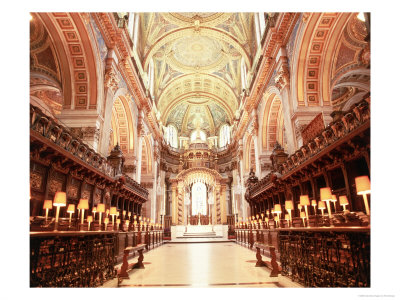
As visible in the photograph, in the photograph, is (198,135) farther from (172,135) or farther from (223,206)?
(223,206)

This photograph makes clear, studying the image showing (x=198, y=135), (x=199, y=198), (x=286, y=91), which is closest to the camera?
(x=286, y=91)

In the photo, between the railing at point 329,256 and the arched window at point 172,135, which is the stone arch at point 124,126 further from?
the arched window at point 172,135

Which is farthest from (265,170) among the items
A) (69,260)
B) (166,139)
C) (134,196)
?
(166,139)

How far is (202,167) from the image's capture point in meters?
23.4

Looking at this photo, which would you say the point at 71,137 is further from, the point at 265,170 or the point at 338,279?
the point at 265,170

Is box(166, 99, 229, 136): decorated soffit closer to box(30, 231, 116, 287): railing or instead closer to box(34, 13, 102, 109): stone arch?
box(34, 13, 102, 109): stone arch

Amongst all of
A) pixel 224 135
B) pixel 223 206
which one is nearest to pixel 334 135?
pixel 223 206

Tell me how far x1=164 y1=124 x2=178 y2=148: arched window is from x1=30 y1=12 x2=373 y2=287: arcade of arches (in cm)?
538

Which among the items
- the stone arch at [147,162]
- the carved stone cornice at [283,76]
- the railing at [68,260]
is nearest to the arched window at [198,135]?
the stone arch at [147,162]

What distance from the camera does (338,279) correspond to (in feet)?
9.61

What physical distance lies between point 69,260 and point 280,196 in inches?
357

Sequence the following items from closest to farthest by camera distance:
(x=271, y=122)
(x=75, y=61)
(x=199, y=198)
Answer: (x=75, y=61)
(x=271, y=122)
(x=199, y=198)

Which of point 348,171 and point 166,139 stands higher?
point 166,139

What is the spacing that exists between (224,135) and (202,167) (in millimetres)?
6682
